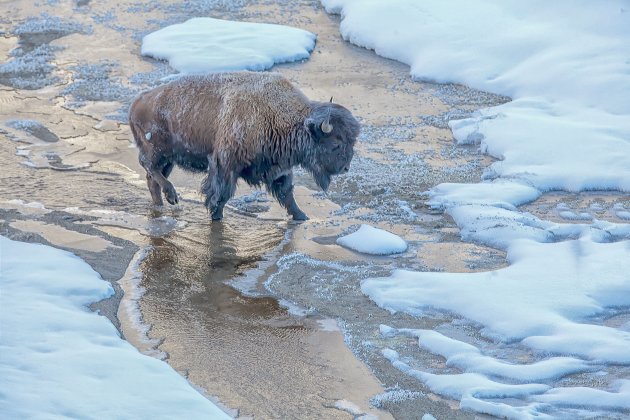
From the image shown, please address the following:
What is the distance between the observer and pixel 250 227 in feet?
29.5

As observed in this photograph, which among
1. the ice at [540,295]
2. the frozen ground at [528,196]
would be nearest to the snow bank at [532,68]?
the frozen ground at [528,196]

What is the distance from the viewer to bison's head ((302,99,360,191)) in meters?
8.70

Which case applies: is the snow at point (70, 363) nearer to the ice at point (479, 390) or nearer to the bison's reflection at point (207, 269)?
the bison's reflection at point (207, 269)

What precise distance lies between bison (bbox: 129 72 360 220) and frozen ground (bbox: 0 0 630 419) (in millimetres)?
383

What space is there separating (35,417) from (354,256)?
3.66 metres

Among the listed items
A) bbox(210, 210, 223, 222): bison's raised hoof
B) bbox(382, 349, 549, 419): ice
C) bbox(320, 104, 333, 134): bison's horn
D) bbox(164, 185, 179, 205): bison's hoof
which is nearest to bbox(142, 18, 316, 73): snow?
bbox(164, 185, 179, 205): bison's hoof

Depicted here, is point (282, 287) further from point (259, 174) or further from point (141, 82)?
point (141, 82)

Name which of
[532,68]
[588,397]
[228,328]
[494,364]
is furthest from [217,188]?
[532,68]

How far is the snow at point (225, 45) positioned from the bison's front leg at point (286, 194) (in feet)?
13.9

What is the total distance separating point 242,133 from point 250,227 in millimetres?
871

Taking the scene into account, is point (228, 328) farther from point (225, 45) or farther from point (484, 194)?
point (225, 45)

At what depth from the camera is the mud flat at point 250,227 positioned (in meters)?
6.46

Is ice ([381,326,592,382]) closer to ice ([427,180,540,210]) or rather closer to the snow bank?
ice ([427,180,540,210])

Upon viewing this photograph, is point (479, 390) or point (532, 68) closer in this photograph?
point (479, 390)
